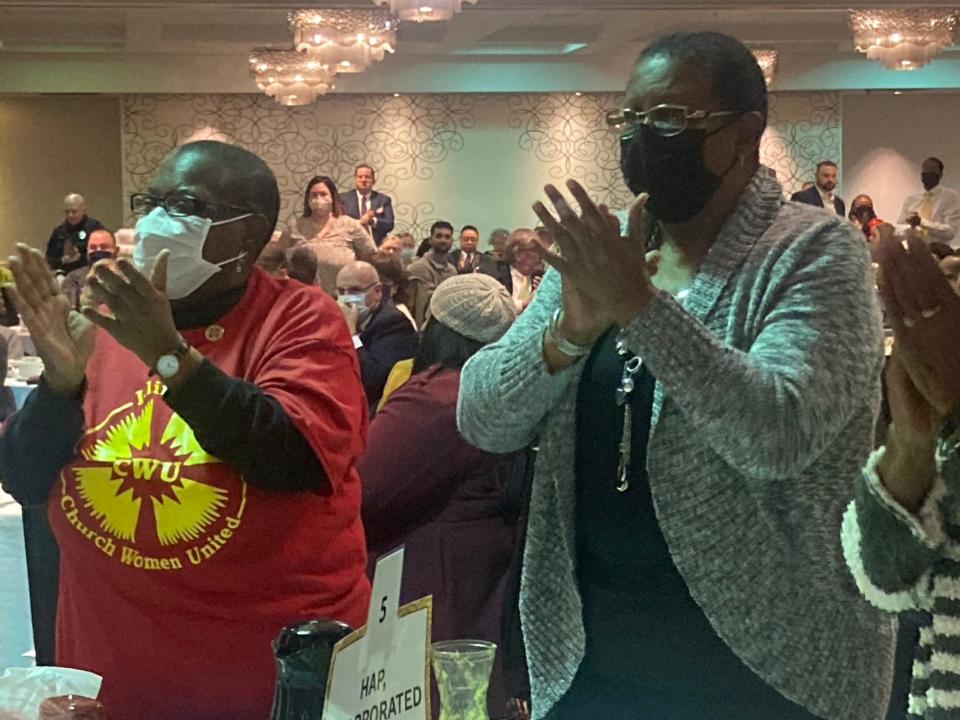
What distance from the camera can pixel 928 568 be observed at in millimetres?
990

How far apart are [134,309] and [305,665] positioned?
0.55 m

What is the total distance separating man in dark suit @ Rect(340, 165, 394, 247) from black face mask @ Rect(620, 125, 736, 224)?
9731mm

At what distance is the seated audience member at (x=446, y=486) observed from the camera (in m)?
2.45

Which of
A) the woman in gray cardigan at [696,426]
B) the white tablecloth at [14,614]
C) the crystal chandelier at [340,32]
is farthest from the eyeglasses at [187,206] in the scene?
the crystal chandelier at [340,32]

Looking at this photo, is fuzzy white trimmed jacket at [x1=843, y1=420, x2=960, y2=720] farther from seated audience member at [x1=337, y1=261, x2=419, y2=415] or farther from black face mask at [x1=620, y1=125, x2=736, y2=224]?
seated audience member at [x1=337, y1=261, x2=419, y2=415]

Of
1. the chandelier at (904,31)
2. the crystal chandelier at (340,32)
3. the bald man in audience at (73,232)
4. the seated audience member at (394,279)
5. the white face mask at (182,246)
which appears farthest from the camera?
the bald man in audience at (73,232)

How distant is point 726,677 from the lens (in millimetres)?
1325

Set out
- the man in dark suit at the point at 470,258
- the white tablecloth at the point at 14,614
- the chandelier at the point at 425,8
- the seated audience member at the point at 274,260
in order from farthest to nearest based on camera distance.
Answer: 1. the man in dark suit at the point at 470,258
2. the chandelier at the point at 425,8
3. the seated audience member at the point at 274,260
4. the white tablecloth at the point at 14,614

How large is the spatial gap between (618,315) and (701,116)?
0.30 m

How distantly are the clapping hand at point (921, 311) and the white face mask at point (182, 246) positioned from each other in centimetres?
103

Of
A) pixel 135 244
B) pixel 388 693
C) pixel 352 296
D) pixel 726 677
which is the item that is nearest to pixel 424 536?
pixel 135 244

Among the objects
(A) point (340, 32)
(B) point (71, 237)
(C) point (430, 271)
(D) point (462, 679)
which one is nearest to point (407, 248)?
(C) point (430, 271)

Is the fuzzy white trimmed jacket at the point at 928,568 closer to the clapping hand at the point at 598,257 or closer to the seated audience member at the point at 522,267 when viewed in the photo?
the clapping hand at the point at 598,257

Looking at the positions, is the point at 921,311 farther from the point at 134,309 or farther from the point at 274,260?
the point at 274,260
